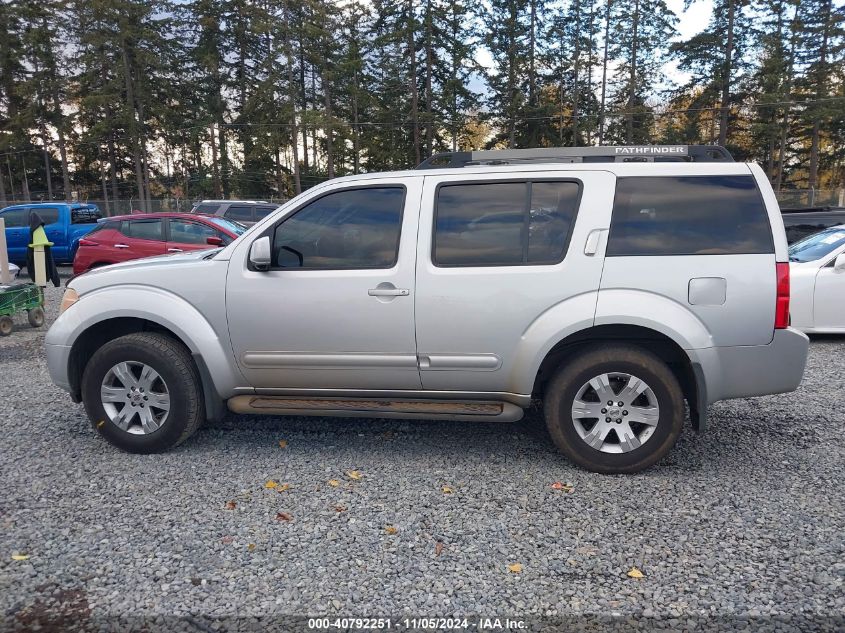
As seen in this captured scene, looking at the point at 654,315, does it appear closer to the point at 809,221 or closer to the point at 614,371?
the point at 614,371

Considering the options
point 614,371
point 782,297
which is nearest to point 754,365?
point 782,297

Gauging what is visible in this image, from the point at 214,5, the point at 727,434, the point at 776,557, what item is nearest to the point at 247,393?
the point at 776,557

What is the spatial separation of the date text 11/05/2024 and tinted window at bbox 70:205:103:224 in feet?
50.2

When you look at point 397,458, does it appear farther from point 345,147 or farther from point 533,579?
point 345,147

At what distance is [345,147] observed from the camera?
39.6 metres

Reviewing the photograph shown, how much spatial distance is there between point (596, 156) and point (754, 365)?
167cm

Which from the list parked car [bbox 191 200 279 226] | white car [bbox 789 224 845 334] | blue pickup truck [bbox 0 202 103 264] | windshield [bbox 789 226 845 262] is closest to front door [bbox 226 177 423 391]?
white car [bbox 789 224 845 334]

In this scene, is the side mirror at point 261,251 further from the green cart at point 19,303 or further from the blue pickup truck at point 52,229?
the blue pickup truck at point 52,229

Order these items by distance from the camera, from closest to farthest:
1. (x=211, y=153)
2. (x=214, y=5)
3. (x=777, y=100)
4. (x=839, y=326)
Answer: (x=839, y=326), (x=777, y=100), (x=214, y=5), (x=211, y=153)

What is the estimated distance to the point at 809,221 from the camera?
32.8 ft

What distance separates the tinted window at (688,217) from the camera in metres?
3.67

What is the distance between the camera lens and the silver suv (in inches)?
145

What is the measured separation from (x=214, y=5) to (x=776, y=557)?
4585 centimetres

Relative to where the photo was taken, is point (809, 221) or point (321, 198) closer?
point (321, 198)
